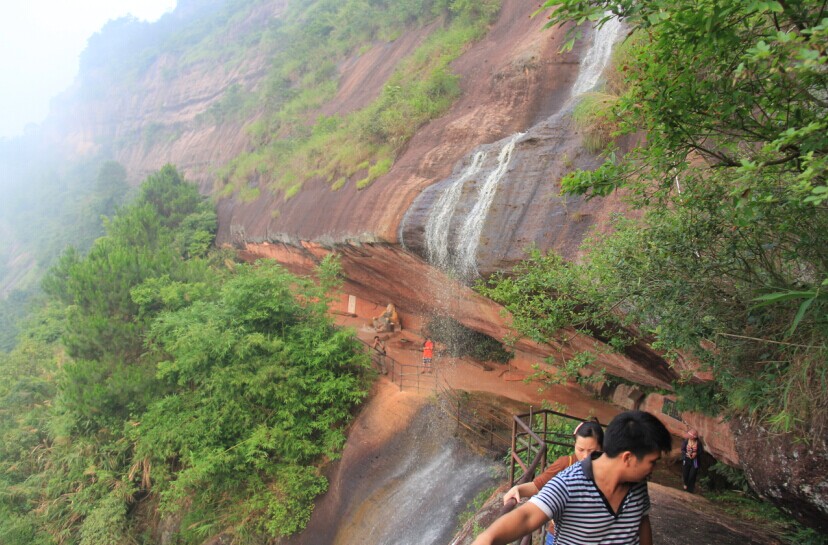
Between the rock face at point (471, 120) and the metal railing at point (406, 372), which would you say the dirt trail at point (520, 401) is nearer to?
the metal railing at point (406, 372)

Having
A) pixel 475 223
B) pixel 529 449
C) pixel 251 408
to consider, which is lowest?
pixel 251 408

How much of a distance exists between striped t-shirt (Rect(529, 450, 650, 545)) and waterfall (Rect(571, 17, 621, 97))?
10993 millimetres

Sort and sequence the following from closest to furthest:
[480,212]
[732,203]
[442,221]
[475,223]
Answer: [732,203] → [475,223] → [480,212] → [442,221]

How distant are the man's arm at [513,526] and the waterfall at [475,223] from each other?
22.6ft

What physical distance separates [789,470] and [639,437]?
2.95m

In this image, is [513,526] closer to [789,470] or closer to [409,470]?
[789,470]

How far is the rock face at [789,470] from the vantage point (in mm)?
3549

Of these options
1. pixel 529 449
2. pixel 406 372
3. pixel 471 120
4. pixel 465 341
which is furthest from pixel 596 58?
pixel 529 449

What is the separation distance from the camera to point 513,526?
168cm

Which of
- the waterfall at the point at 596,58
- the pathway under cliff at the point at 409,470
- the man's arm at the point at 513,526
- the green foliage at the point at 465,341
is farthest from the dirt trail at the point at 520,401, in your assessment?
the waterfall at the point at 596,58

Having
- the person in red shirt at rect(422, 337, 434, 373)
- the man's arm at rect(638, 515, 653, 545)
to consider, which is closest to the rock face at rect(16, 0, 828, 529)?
the person in red shirt at rect(422, 337, 434, 373)

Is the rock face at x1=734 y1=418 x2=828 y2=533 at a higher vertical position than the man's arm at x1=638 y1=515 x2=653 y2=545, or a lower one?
lower

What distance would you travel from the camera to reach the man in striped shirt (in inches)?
74.1

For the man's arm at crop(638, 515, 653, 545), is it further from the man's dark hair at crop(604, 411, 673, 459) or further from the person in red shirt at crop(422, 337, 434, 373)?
the person in red shirt at crop(422, 337, 434, 373)
